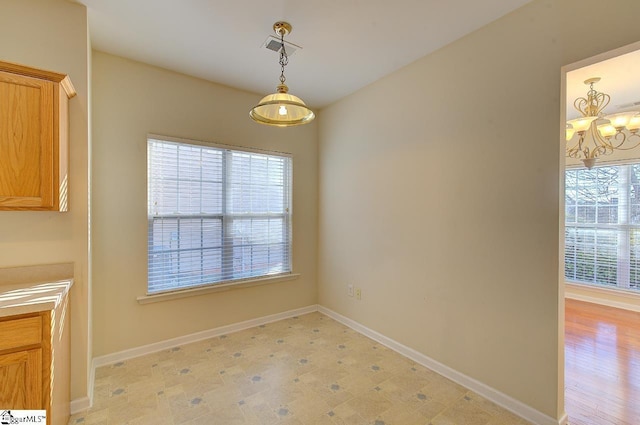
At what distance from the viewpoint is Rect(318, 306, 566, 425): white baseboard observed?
1850 mm

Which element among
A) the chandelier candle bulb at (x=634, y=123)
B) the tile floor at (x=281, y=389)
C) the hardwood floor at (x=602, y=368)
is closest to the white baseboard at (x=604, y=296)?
the hardwood floor at (x=602, y=368)

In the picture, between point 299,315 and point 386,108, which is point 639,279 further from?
point 299,315

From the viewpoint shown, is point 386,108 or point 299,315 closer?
point 386,108

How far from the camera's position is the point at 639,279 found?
4.04 metres

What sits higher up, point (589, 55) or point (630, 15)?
point (630, 15)

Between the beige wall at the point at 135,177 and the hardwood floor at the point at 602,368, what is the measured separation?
310 centimetres

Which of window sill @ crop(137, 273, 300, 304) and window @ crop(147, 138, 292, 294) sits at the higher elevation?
window @ crop(147, 138, 292, 294)

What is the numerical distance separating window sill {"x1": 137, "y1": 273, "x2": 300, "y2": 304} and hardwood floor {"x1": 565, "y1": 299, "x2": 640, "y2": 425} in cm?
282

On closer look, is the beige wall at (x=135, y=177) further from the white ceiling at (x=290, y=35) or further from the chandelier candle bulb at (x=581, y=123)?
the chandelier candle bulb at (x=581, y=123)

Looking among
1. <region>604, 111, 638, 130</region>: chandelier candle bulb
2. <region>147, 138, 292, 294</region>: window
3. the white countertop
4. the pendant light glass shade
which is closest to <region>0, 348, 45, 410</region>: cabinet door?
the white countertop

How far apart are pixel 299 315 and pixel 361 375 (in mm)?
1476

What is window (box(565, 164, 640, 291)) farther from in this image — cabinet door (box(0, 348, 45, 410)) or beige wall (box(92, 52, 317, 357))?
cabinet door (box(0, 348, 45, 410))

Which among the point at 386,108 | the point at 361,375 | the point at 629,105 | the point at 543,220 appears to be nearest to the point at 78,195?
the point at 361,375

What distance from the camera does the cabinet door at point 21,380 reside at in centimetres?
135
